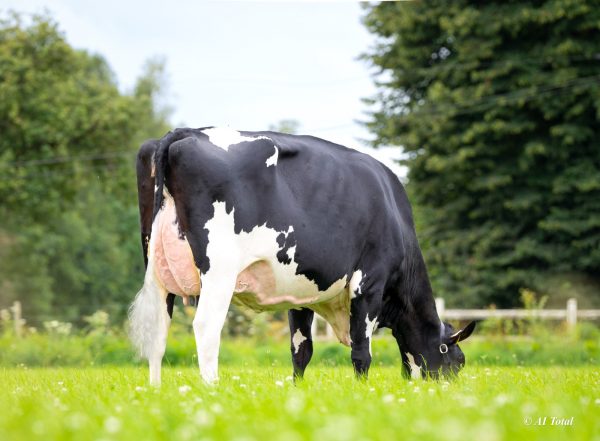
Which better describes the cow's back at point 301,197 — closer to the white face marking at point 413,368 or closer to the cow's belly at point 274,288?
the cow's belly at point 274,288

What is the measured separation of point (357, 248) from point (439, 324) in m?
1.66

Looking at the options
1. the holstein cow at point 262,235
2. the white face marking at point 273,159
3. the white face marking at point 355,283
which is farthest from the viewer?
the white face marking at point 355,283

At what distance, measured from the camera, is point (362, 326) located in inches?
295

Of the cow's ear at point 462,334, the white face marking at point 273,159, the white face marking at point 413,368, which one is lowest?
the white face marking at point 413,368

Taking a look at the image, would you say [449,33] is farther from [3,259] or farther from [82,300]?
[82,300]

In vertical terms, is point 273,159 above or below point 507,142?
below

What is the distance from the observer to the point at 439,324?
334 inches

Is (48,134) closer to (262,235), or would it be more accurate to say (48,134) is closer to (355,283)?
(355,283)

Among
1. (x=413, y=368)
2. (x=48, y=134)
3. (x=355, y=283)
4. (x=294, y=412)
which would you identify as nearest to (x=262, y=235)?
(x=355, y=283)

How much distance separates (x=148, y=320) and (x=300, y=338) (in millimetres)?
1917

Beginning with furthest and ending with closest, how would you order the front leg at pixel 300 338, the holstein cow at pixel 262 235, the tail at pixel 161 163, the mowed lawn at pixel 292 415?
the front leg at pixel 300 338 → the tail at pixel 161 163 → the holstein cow at pixel 262 235 → the mowed lawn at pixel 292 415

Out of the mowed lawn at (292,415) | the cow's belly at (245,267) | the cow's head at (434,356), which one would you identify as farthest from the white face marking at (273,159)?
the cow's head at (434,356)

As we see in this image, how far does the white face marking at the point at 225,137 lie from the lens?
6.60 m

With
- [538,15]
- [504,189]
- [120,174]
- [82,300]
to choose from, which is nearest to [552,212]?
[504,189]
